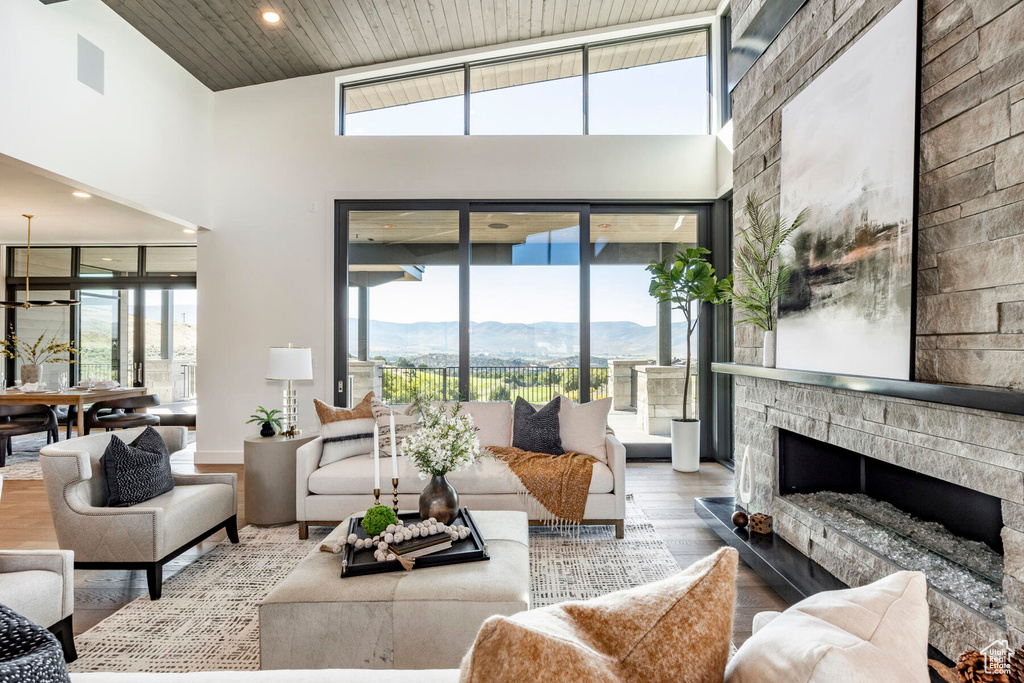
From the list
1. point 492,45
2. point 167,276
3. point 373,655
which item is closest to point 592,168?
point 492,45

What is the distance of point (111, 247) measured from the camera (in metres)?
7.07

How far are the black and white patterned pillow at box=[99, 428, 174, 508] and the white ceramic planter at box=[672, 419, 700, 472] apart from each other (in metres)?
4.07

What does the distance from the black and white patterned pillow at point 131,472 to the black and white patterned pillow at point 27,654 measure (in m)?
1.90

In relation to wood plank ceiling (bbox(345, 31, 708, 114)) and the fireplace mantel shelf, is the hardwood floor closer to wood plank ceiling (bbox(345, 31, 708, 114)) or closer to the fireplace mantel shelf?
the fireplace mantel shelf

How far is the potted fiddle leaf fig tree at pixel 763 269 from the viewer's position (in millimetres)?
2990

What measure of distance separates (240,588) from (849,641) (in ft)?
9.22

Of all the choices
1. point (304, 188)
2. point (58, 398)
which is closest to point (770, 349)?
point (304, 188)

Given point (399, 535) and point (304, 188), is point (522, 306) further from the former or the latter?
point (399, 535)

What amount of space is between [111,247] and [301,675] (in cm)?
789

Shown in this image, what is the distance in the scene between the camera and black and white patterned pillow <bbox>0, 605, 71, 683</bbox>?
88 cm

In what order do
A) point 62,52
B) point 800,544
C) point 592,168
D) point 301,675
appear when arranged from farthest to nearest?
point 592,168 < point 62,52 < point 800,544 < point 301,675

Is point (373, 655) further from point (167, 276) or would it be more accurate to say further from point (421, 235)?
point (167, 276)

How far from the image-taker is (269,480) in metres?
3.51

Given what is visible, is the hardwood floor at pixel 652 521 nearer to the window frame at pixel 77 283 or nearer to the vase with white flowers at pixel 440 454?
the vase with white flowers at pixel 440 454
